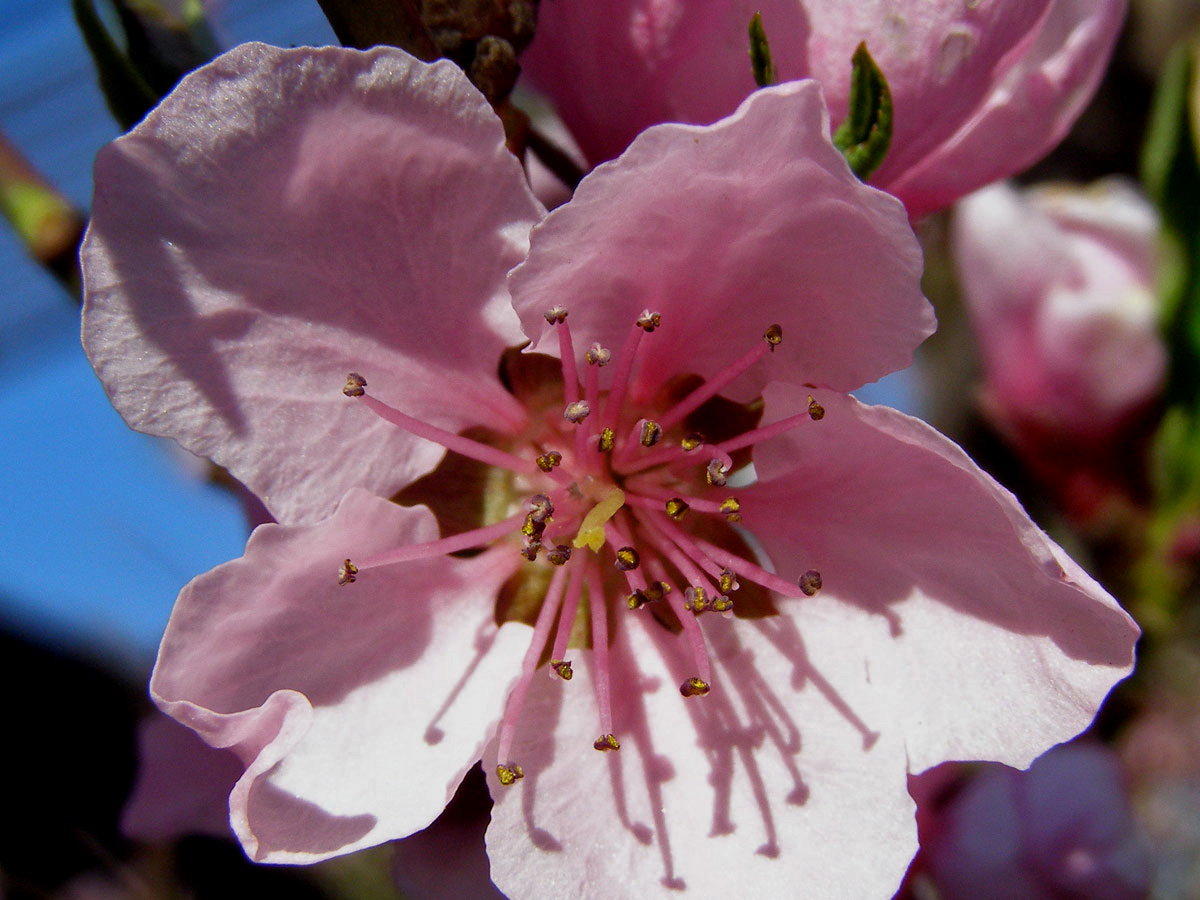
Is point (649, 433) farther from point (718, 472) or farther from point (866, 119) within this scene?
point (866, 119)

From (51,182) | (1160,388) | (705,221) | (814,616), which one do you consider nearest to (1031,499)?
(1160,388)

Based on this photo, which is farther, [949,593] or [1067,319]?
[1067,319]

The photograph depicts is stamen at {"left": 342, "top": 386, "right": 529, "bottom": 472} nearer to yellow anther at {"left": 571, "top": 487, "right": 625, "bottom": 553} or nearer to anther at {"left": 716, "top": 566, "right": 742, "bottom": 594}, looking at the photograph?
yellow anther at {"left": 571, "top": 487, "right": 625, "bottom": 553}

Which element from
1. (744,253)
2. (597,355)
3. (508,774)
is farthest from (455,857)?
(744,253)

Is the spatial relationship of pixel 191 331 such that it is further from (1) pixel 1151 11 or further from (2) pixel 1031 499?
(1) pixel 1151 11

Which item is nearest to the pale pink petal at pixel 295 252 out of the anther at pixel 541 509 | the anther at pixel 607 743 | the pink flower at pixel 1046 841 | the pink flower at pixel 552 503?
the pink flower at pixel 552 503

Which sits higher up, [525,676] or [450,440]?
[450,440]

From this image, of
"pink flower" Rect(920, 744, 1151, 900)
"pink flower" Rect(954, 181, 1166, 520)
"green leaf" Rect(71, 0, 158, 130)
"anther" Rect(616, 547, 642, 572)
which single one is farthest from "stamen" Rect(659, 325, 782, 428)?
"pink flower" Rect(954, 181, 1166, 520)
